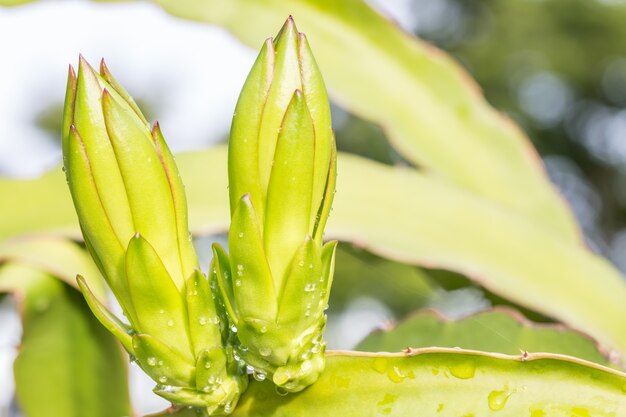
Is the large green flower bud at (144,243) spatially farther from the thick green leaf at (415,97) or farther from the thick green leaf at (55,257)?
the thick green leaf at (415,97)

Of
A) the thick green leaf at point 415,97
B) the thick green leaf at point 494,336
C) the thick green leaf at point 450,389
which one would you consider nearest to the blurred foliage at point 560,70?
the thick green leaf at point 415,97

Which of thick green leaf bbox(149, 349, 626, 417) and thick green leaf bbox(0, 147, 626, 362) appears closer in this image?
thick green leaf bbox(149, 349, 626, 417)

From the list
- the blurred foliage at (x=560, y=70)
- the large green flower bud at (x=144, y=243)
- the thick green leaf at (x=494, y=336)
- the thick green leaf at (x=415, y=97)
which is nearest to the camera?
the large green flower bud at (x=144, y=243)

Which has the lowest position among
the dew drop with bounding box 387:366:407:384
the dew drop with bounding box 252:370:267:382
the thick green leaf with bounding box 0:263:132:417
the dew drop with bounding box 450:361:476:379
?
the thick green leaf with bounding box 0:263:132:417

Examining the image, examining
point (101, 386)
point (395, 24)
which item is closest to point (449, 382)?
point (101, 386)

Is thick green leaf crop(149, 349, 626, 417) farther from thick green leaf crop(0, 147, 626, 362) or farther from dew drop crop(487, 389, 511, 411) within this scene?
thick green leaf crop(0, 147, 626, 362)

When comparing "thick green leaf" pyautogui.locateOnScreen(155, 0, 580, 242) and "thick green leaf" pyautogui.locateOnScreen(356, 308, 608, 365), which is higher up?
"thick green leaf" pyautogui.locateOnScreen(155, 0, 580, 242)

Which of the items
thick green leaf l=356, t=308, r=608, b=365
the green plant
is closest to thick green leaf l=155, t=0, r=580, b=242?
the green plant
